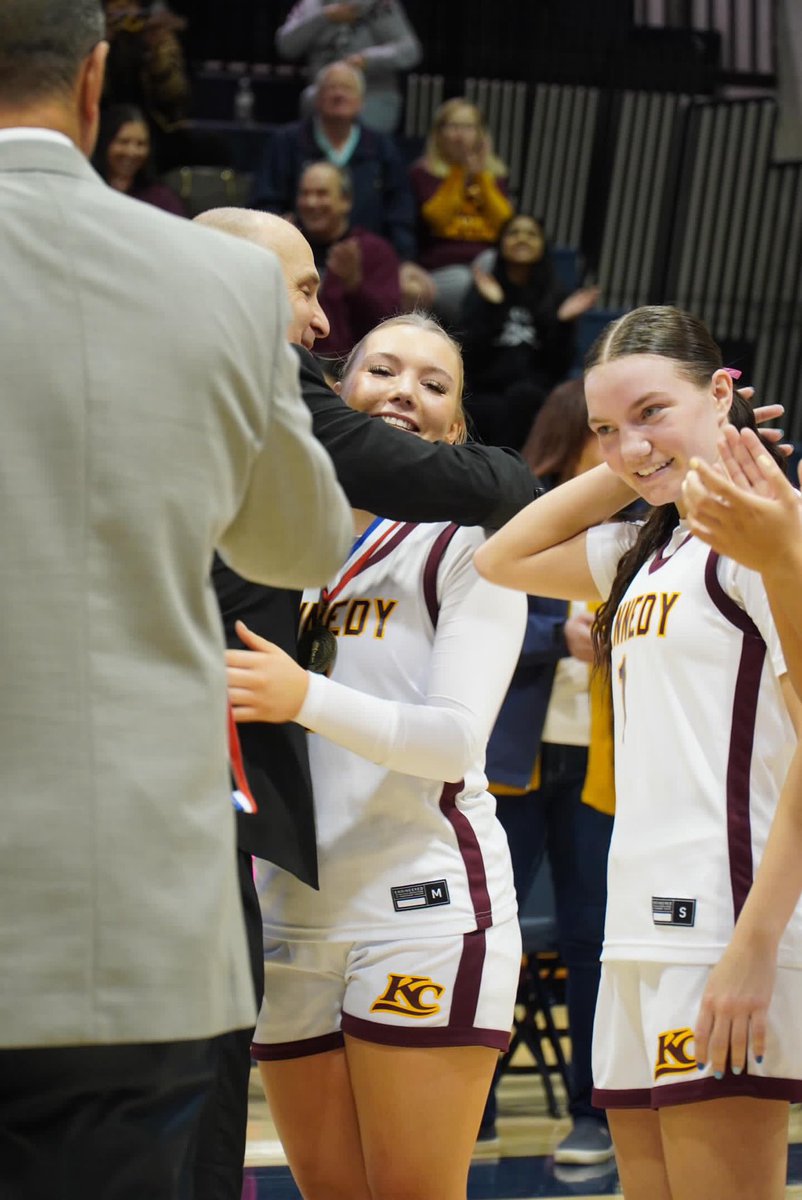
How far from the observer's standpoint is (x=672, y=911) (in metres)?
2.16

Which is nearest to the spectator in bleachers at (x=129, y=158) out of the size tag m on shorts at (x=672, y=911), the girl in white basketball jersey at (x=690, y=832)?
the girl in white basketball jersey at (x=690, y=832)

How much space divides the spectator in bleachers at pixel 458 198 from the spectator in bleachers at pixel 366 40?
0.57 meters

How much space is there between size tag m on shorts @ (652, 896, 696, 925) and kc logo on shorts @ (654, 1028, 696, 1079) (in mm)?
147

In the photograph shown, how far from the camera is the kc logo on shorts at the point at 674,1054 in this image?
6.89 feet

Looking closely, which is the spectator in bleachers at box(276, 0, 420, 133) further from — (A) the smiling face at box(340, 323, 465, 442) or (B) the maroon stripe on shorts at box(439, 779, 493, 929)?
(B) the maroon stripe on shorts at box(439, 779, 493, 929)

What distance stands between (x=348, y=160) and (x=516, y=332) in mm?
1317

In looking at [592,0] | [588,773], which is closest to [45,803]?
[588,773]

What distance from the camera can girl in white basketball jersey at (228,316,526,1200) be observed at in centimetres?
227

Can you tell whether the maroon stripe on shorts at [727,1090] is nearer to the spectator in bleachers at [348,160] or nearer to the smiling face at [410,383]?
the smiling face at [410,383]

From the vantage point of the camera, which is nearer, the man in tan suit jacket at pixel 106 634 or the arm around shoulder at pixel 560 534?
the man in tan suit jacket at pixel 106 634

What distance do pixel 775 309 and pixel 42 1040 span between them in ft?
29.7

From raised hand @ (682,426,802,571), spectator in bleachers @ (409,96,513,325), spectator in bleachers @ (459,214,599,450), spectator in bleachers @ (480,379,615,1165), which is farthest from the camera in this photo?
spectator in bleachers @ (409,96,513,325)

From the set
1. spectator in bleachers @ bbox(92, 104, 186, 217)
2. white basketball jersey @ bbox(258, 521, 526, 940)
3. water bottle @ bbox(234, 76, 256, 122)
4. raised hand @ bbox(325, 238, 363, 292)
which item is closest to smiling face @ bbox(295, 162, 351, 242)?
raised hand @ bbox(325, 238, 363, 292)

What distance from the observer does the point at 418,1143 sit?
7.38 ft
